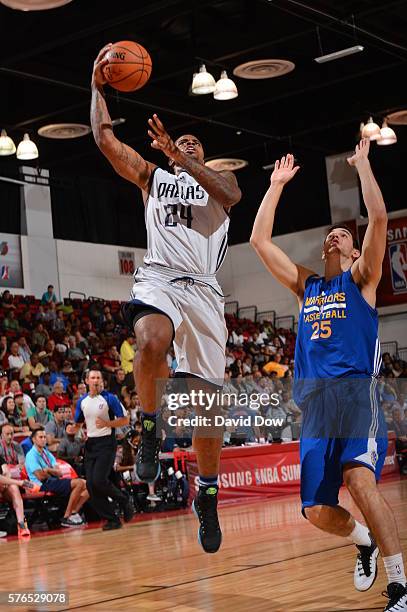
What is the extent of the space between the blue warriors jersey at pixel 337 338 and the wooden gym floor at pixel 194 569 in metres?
1.31

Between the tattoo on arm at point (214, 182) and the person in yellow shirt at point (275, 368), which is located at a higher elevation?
the tattoo on arm at point (214, 182)

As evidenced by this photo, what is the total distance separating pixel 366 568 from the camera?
5.54 m

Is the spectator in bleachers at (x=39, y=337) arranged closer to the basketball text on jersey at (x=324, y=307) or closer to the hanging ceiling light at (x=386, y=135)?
the hanging ceiling light at (x=386, y=135)

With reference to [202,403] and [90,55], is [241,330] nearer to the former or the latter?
[90,55]

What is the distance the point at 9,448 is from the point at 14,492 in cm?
83

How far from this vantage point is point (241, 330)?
2503 cm

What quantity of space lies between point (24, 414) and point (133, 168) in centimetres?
843

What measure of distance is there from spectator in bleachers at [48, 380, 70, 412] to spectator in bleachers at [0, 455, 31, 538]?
114 inches

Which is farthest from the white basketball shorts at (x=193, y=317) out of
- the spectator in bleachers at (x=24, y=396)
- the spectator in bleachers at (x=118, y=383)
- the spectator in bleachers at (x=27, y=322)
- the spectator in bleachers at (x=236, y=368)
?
the spectator in bleachers at (x=27, y=322)

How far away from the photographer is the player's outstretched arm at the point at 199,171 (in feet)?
17.9

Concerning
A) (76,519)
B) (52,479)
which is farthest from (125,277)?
(52,479)

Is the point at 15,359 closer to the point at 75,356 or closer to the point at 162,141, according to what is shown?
the point at 75,356

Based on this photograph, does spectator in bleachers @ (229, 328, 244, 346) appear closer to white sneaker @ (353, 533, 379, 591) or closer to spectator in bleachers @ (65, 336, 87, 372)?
spectator in bleachers @ (65, 336, 87, 372)

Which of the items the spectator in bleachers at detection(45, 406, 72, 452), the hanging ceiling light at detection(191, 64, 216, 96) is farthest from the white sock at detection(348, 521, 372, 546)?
the hanging ceiling light at detection(191, 64, 216, 96)
